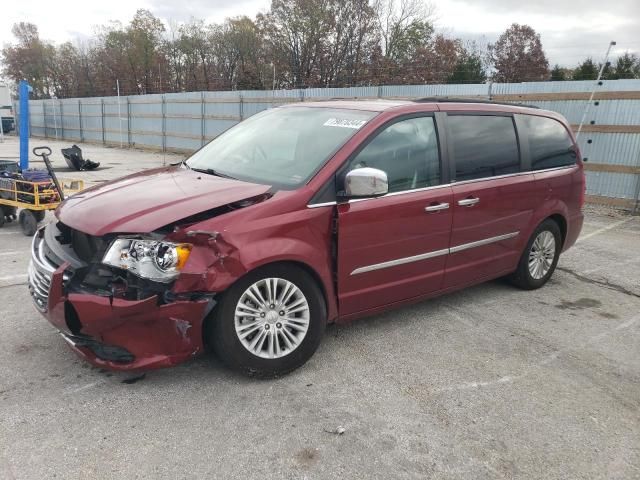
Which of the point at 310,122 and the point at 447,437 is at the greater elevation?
the point at 310,122

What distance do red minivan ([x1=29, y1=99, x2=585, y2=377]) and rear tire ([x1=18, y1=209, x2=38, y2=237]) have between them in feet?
12.8

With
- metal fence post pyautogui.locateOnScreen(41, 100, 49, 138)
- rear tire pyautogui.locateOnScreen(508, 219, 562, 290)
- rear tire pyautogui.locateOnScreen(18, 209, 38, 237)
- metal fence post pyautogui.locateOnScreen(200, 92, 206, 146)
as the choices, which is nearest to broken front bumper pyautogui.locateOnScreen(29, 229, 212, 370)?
rear tire pyautogui.locateOnScreen(508, 219, 562, 290)

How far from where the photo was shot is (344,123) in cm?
377

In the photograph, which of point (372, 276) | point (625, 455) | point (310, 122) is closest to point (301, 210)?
point (372, 276)

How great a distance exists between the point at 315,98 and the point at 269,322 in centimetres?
1397

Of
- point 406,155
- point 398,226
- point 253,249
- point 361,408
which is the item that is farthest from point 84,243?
point 406,155

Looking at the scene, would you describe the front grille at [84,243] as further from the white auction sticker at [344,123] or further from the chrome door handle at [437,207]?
the chrome door handle at [437,207]

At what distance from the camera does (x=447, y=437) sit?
2770mm

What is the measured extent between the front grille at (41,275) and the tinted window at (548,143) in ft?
13.4

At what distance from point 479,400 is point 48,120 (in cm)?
3945

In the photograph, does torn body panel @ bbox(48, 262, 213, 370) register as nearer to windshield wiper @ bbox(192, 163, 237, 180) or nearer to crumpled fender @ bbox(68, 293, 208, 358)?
crumpled fender @ bbox(68, 293, 208, 358)

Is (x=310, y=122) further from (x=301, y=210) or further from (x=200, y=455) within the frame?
(x=200, y=455)

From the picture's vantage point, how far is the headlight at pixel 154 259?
9.32 ft

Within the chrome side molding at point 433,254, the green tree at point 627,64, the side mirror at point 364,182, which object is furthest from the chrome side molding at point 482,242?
the green tree at point 627,64
